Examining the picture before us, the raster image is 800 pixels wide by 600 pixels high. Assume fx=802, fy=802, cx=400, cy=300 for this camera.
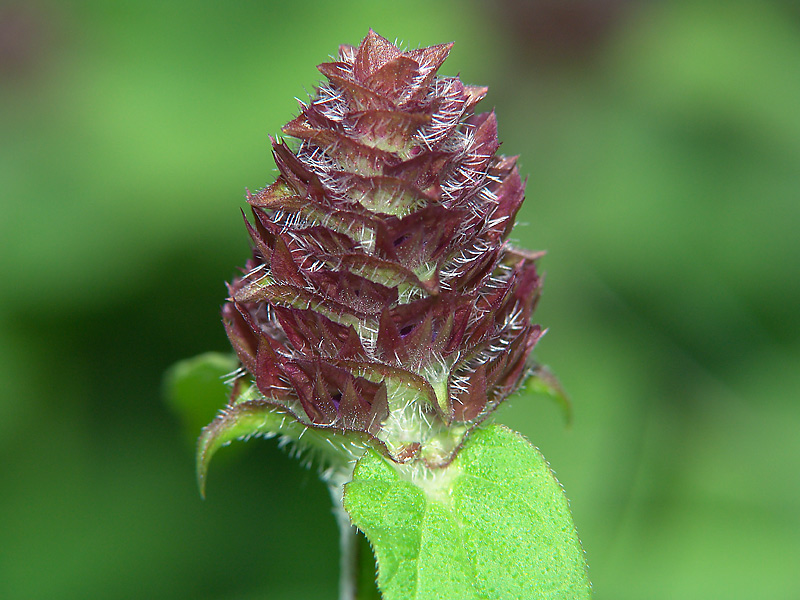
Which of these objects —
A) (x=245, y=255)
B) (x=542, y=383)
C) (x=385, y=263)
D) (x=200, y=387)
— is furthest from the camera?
(x=245, y=255)

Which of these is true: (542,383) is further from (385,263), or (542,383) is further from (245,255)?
(245,255)

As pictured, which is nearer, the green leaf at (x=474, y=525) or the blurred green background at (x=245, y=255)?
the green leaf at (x=474, y=525)

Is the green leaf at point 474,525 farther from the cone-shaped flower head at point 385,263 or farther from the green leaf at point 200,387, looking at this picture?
the green leaf at point 200,387

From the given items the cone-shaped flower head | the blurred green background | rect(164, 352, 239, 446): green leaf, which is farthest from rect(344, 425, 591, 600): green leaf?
the blurred green background

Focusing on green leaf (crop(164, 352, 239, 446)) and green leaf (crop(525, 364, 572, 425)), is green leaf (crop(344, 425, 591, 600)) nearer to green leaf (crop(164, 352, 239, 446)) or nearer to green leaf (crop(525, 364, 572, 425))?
green leaf (crop(525, 364, 572, 425))

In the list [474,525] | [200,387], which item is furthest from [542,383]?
[200,387]

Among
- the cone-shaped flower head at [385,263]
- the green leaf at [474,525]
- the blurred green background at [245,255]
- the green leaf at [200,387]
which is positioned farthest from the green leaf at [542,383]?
the blurred green background at [245,255]
